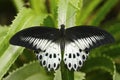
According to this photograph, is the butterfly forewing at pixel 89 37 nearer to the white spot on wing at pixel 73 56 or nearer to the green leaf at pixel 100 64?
the white spot on wing at pixel 73 56

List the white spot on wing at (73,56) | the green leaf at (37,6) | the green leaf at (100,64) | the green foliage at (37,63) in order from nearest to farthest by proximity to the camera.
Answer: the white spot on wing at (73,56)
the green foliage at (37,63)
the green leaf at (100,64)
the green leaf at (37,6)

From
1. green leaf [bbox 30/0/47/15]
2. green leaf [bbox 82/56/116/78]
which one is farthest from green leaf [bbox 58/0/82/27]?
green leaf [bbox 30/0/47/15]

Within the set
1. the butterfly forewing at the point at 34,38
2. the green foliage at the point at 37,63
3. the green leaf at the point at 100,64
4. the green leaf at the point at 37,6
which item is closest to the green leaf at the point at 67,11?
the green foliage at the point at 37,63

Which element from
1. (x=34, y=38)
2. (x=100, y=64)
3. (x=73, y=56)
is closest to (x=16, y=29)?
(x=34, y=38)

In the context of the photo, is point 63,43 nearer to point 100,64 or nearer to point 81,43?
point 81,43

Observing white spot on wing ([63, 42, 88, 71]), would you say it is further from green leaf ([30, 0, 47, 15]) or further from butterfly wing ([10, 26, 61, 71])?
green leaf ([30, 0, 47, 15])

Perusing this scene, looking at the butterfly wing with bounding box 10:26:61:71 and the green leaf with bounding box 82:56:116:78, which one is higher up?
the green leaf with bounding box 82:56:116:78

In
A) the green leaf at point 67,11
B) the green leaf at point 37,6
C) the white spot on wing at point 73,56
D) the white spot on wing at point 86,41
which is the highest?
the green leaf at point 37,6
